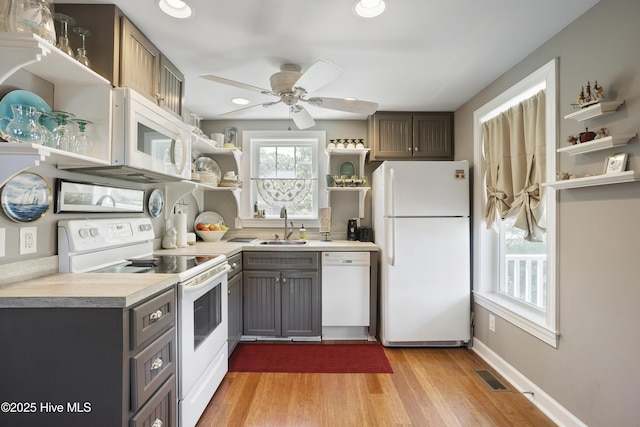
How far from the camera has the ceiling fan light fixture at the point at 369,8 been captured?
5.09 ft

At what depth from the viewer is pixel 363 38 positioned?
6.21 feet

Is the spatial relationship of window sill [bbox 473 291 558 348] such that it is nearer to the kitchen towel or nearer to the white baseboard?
the white baseboard

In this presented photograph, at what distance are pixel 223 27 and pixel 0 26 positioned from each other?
978 millimetres

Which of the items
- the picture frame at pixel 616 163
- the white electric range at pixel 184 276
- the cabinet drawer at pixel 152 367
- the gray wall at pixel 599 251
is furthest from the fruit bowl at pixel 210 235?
the picture frame at pixel 616 163

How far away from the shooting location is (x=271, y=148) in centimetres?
368

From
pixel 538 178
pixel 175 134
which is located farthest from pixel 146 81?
pixel 538 178

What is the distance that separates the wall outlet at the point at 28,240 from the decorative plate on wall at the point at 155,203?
95 centimetres

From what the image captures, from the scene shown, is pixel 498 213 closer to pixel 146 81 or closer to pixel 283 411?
pixel 283 411

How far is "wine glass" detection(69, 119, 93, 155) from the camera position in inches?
56.1

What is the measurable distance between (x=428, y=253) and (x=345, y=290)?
85cm

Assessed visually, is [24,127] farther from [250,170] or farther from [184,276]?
[250,170]

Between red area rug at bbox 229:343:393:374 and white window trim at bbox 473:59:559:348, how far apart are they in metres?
1.05

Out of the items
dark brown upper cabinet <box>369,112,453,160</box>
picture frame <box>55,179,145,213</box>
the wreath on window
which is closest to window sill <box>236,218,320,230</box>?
the wreath on window

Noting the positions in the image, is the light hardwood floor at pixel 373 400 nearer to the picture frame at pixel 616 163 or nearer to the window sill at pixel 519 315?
the window sill at pixel 519 315
